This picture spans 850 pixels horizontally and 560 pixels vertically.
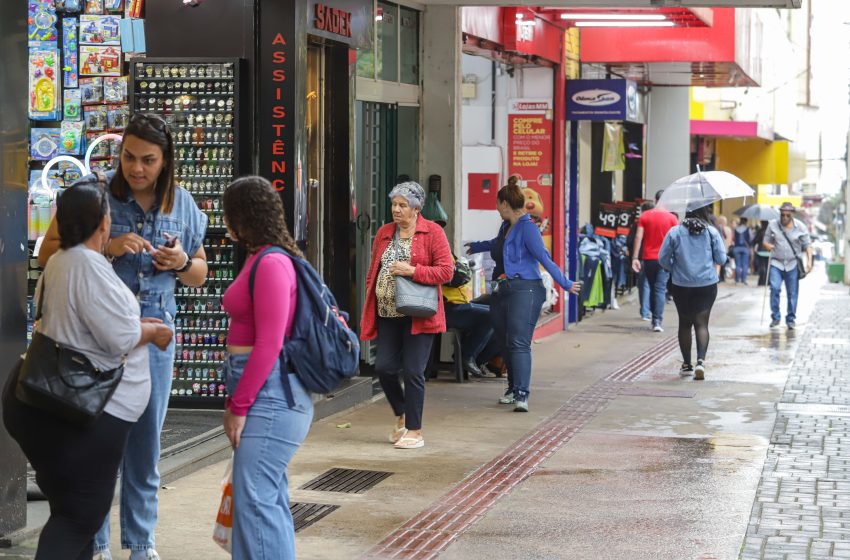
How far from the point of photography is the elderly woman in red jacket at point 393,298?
28.4 ft

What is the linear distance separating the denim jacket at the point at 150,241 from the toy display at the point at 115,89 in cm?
362

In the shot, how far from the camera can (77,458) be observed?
463cm

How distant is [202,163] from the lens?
30.3ft

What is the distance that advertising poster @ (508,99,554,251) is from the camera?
17016 millimetres

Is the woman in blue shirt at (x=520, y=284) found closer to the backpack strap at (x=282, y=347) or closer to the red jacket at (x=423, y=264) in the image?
the red jacket at (x=423, y=264)

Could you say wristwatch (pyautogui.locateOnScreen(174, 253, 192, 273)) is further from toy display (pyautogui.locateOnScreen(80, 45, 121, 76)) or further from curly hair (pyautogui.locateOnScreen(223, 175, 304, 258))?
toy display (pyautogui.locateOnScreen(80, 45, 121, 76))

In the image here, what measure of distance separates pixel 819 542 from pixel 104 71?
5.53 metres

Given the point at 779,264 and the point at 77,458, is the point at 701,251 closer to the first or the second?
the point at 779,264

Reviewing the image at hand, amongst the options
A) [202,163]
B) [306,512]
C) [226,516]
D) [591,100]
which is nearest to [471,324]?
[202,163]

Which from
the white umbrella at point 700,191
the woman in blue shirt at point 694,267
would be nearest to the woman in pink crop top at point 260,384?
the woman in blue shirt at point 694,267

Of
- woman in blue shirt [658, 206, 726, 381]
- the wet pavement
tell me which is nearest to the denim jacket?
the wet pavement

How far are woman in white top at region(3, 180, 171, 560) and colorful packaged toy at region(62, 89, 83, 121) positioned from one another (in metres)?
4.31

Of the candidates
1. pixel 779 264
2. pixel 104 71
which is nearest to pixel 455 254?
pixel 104 71

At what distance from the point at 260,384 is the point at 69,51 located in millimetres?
4933
